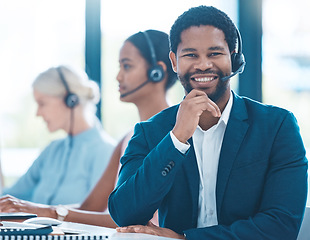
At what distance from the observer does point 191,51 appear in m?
1.64

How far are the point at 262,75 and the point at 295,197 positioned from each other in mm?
1948

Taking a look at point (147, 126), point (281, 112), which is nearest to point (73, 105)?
point (147, 126)

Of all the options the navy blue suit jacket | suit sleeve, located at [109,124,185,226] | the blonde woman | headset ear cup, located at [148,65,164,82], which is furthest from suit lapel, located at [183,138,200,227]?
the blonde woman

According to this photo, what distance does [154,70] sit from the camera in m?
2.30

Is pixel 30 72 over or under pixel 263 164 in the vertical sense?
over

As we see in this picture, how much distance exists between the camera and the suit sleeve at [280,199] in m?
1.44

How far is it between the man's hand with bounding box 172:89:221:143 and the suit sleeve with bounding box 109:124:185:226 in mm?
48

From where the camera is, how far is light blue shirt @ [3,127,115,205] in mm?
3057

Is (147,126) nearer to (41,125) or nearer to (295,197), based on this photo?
(295,197)

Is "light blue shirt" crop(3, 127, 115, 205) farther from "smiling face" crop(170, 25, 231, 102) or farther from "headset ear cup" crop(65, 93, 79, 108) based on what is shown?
"smiling face" crop(170, 25, 231, 102)

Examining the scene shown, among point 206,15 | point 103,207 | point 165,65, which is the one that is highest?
point 206,15

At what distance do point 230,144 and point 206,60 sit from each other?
0.93 feet

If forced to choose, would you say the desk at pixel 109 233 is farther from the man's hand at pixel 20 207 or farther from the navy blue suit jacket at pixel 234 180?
the man's hand at pixel 20 207

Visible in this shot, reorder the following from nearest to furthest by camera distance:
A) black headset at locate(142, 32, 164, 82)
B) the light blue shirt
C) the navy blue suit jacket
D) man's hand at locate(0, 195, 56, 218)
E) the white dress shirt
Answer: the navy blue suit jacket → the white dress shirt → man's hand at locate(0, 195, 56, 218) → black headset at locate(142, 32, 164, 82) → the light blue shirt
